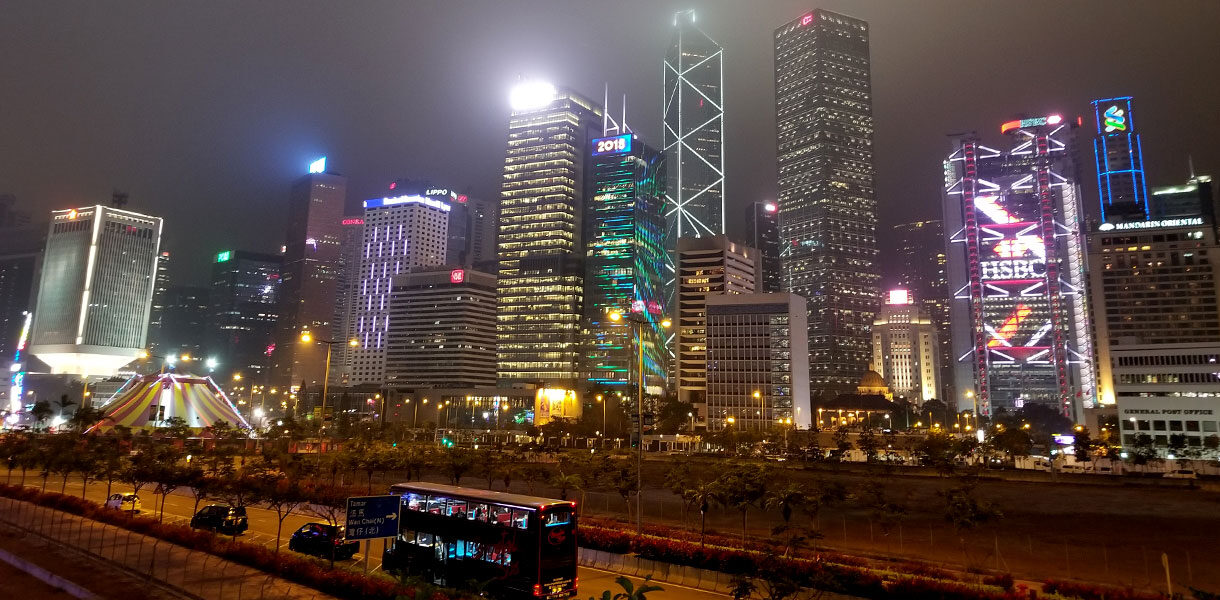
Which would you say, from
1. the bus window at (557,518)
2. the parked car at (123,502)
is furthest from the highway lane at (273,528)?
the bus window at (557,518)

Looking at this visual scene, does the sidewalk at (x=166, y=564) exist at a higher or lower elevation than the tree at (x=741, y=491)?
lower

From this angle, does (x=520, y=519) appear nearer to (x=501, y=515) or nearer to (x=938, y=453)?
(x=501, y=515)

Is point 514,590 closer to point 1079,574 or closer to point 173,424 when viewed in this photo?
point 1079,574

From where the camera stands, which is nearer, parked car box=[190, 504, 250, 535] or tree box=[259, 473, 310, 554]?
tree box=[259, 473, 310, 554]

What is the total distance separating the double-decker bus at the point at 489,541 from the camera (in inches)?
822

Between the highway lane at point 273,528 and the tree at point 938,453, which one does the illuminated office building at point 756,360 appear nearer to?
the tree at point 938,453

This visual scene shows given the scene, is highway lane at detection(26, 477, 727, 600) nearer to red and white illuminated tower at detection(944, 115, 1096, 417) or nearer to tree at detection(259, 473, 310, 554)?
tree at detection(259, 473, 310, 554)

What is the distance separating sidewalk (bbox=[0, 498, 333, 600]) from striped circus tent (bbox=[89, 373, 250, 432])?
2192 inches

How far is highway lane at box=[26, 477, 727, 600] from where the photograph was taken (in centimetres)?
2392

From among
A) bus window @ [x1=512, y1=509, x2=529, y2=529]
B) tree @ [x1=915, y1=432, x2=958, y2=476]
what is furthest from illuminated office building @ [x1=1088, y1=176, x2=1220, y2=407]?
bus window @ [x1=512, y1=509, x2=529, y2=529]

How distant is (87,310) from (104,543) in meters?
205

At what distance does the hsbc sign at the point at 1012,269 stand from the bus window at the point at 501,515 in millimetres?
194121

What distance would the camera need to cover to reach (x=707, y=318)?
186 m

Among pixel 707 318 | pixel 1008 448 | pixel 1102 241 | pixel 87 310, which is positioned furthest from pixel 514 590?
pixel 87 310
